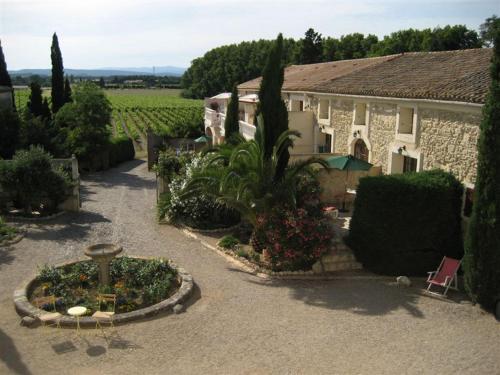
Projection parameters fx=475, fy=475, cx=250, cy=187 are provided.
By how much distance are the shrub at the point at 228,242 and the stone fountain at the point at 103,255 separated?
5.14 meters

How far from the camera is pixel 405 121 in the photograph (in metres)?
18.8

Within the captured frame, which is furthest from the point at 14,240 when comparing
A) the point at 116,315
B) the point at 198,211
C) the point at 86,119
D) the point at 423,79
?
the point at 86,119

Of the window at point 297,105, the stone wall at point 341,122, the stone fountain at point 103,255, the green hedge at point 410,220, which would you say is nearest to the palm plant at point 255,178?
the green hedge at point 410,220

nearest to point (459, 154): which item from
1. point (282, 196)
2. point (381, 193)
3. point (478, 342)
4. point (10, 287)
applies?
point (381, 193)

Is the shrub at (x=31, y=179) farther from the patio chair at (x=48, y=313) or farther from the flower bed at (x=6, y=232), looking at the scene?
the patio chair at (x=48, y=313)

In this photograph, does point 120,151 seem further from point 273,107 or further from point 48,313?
point 48,313

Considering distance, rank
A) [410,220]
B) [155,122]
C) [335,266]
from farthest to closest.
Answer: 1. [155,122]
2. [335,266]
3. [410,220]

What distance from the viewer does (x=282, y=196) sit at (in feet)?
48.5

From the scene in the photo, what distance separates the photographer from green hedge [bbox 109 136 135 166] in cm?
4031

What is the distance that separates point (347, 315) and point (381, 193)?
398cm

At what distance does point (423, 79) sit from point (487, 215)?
8.96m

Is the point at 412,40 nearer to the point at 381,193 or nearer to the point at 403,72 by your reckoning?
the point at 403,72

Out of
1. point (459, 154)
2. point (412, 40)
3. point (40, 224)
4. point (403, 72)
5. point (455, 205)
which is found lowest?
point (40, 224)

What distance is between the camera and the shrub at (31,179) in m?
19.2
